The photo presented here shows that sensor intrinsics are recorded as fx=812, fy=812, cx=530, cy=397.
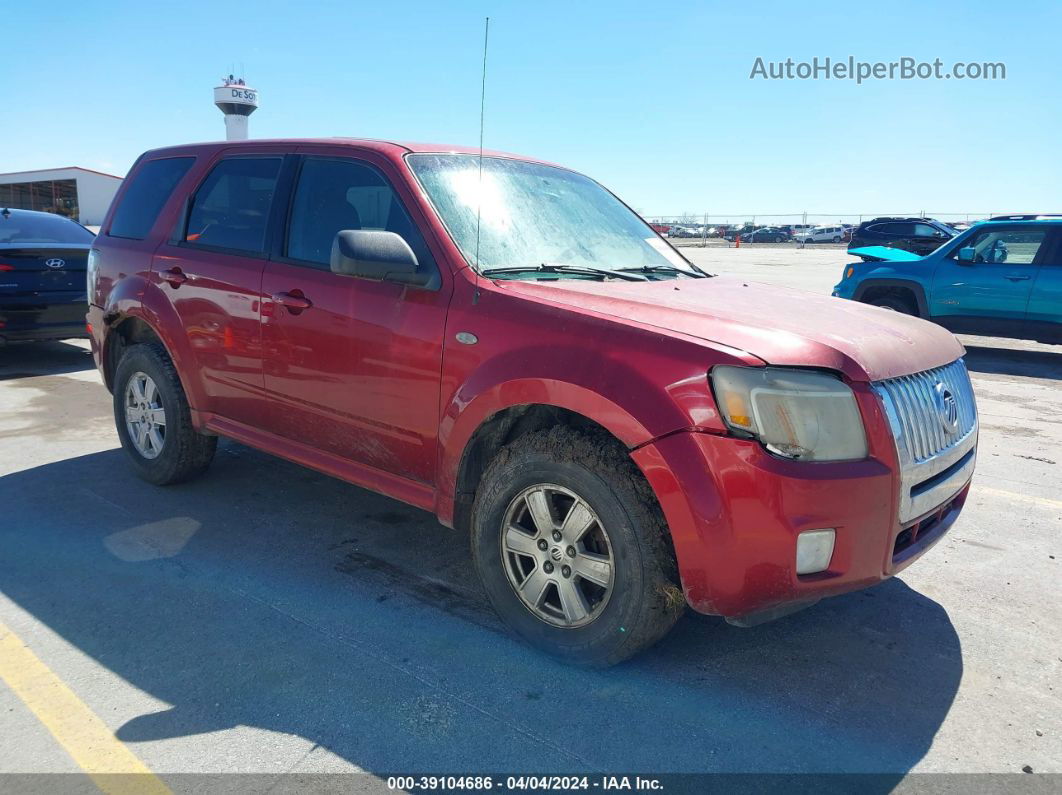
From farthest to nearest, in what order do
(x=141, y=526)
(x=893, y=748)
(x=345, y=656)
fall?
(x=141, y=526)
(x=345, y=656)
(x=893, y=748)

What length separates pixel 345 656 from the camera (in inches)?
120

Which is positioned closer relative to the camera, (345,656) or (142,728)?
(142,728)

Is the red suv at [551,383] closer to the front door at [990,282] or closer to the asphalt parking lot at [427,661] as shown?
the asphalt parking lot at [427,661]

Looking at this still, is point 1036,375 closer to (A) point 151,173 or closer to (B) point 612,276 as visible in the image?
(B) point 612,276

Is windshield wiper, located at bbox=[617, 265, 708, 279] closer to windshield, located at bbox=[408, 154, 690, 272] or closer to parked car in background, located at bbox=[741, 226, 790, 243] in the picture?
windshield, located at bbox=[408, 154, 690, 272]

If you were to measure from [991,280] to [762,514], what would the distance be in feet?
30.8

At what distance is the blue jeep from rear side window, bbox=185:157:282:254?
9.11m

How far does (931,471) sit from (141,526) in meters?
3.79

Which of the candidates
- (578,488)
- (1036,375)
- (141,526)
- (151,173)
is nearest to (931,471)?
(578,488)

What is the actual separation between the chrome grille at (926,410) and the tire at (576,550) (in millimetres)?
880

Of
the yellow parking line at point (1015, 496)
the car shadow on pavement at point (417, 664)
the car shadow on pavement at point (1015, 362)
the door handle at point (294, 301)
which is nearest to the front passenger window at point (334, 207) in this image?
the door handle at point (294, 301)

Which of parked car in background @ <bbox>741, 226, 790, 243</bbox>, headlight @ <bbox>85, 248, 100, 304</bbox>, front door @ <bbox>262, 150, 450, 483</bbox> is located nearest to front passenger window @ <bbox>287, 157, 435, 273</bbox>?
front door @ <bbox>262, 150, 450, 483</bbox>

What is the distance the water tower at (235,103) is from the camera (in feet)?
211

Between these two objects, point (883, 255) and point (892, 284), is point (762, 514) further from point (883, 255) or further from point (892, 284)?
point (883, 255)
